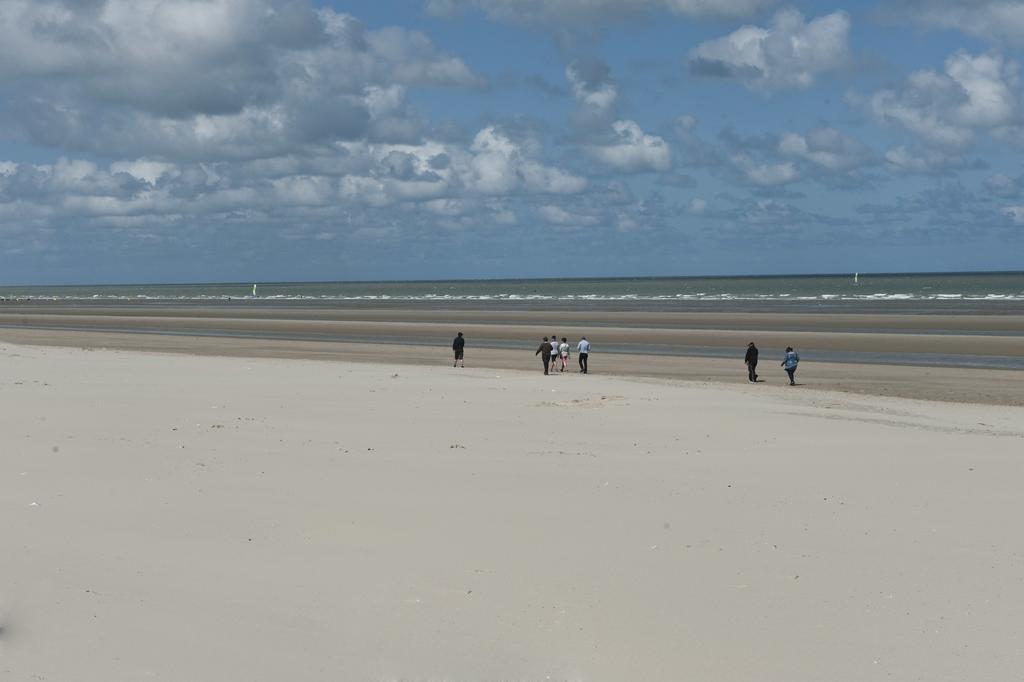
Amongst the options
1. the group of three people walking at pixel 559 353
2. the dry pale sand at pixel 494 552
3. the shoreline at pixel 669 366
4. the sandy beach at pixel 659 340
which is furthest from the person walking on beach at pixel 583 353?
the dry pale sand at pixel 494 552

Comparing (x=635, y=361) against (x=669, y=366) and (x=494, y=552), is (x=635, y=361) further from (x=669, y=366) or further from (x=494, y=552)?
(x=494, y=552)

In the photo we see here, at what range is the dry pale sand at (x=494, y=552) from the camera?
7.11m

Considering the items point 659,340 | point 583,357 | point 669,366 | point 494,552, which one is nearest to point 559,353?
point 583,357

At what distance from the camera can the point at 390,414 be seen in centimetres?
1845

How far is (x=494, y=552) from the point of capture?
925 cm

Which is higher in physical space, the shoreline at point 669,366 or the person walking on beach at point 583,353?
the person walking on beach at point 583,353

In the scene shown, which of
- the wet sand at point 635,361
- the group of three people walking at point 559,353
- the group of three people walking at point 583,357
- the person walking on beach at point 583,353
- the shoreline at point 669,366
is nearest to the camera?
the shoreline at point 669,366

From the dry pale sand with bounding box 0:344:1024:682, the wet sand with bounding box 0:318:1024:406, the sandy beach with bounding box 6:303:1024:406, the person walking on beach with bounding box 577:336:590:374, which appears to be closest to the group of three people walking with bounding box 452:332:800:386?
the person walking on beach with bounding box 577:336:590:374

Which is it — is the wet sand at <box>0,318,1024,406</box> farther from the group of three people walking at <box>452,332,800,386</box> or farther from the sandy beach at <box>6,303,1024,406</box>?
the group of three people walking at <box>452,332,800,386</box>

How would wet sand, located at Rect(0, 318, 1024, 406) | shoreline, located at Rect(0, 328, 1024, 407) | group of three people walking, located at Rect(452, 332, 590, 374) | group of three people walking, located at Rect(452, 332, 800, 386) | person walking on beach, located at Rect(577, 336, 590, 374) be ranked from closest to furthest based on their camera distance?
1. shoreline, located at Rect(0, 328, 1024, 407)
2. wet sand, located at Rect(0, 318, 1024, 406)
3. group of three people walking, located at Rect(452, 332, 800, 386)
4. group of three people walking, located at Rect(452, 332, 590, 374)
5. person walking on beach, located at Rect(577, 336, 590, 374)

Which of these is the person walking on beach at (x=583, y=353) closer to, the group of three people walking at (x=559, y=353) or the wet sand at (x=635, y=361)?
the group of three people walking at (x=559, y=353)

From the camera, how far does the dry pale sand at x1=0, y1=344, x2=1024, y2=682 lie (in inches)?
280

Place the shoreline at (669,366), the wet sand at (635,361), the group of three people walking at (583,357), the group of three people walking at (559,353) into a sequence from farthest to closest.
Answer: the group of three people walking at (559,353), the group of three people walking at (583,357), the wet sand at (635,361), the shoreline at (669,366)

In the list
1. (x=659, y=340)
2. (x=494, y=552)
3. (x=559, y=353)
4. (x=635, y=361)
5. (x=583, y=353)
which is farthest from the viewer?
(x=659, y=340)
